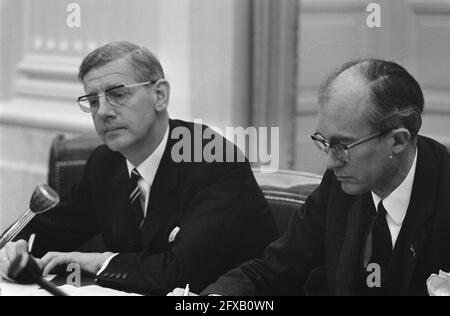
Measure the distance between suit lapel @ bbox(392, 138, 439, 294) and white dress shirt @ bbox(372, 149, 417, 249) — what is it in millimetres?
12

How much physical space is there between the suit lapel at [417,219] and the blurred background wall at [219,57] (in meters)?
0.52

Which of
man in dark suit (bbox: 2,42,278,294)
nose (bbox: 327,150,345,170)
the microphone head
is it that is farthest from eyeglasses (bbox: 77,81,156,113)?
nose (bbox: 327,150,345,170)

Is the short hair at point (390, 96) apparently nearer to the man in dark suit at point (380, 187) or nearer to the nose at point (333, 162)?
the man in dark suit at point (380, 187)

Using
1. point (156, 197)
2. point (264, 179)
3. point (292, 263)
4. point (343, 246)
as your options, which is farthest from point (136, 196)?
point (343, 246)

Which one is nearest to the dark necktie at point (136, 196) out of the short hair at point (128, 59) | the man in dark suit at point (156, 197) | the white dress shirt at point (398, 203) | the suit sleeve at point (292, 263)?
the man in dark suit at point (156, 197)

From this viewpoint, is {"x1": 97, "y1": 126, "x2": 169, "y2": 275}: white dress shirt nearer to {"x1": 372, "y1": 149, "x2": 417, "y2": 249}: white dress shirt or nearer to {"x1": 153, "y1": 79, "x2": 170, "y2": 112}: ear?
{"x1": 153, "y1": 79, "x2": 170, "y2": 112}: ear

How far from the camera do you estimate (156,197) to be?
2.56 meters

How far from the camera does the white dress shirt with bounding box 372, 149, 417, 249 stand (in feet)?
6.82

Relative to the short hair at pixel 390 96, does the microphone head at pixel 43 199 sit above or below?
below

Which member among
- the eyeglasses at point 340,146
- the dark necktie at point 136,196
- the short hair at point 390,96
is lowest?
the dark necktie at point 136,196

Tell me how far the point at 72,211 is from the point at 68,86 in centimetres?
111

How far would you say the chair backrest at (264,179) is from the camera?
2590 millimetres

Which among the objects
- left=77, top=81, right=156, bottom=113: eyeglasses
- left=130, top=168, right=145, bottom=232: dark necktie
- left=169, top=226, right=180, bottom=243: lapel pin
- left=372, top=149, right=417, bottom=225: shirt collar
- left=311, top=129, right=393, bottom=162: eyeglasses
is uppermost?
left=77, top=81, right=156, bottom=113: eyeglasses

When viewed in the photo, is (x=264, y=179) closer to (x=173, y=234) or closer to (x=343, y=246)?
(x=173, y=234)
